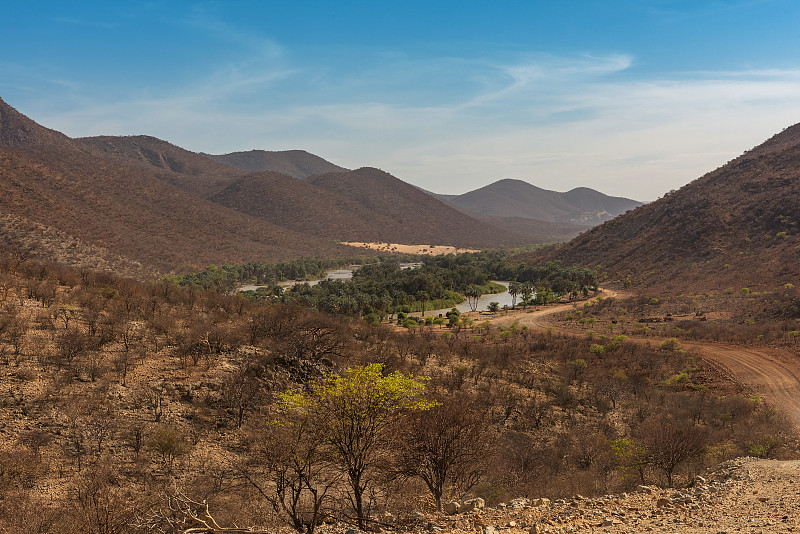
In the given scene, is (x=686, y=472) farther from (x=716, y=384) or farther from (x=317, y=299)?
(x=317, y=299)

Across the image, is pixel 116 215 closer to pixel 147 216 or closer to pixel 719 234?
pixel 147 216

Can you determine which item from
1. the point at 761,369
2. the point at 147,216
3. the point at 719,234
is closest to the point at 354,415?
the point at 761,369

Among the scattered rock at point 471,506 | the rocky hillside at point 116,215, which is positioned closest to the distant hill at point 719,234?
the scattered rock at point 471,506

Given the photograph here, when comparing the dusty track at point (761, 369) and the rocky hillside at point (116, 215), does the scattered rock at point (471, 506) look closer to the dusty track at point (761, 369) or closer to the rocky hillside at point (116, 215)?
the dusty track at point (761, 369)

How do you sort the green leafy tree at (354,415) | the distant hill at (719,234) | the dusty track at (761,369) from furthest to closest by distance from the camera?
the distant hill at (719,234)
the dusty track at (761,369)
the green leafy tree at (354,415)

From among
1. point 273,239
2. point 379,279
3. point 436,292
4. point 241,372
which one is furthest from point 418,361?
point 273,239

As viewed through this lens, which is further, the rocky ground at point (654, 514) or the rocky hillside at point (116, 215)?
the rocky hillside at point (116, 215)
